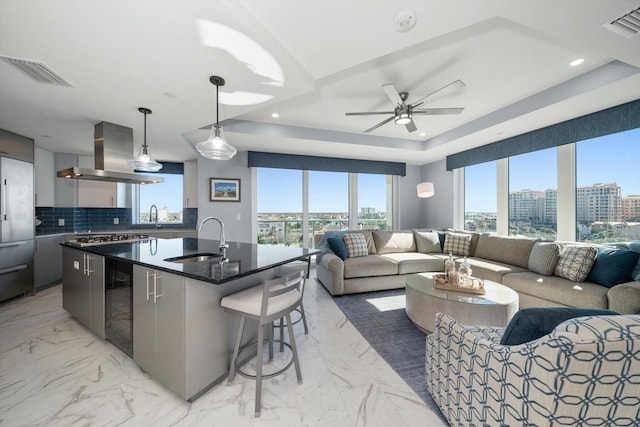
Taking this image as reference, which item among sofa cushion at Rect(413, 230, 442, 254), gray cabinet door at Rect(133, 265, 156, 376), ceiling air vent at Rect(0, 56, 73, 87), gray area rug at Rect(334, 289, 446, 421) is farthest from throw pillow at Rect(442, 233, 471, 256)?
ceiling air vent at Rect(0, 56, 73, 87)

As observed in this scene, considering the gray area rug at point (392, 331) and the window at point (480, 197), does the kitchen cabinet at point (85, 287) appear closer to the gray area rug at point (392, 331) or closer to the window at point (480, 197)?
the gray area rug at point (392, 331)

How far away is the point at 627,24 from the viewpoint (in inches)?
55.9

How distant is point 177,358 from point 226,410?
432mm

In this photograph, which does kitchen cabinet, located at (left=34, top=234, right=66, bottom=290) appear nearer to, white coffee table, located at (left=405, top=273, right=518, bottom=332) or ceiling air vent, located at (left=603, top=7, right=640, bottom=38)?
white coffee table, located at (left=405, top=273, right=518, bottom=332)

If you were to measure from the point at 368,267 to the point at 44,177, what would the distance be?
17.7 feet

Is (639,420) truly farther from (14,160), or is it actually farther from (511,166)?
(14,160)

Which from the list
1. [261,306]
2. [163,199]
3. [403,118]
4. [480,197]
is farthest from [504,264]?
[163,199]

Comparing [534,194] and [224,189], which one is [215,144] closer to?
[224,189]

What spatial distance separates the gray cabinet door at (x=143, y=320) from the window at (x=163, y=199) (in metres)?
3.52

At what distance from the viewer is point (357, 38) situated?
151 cm

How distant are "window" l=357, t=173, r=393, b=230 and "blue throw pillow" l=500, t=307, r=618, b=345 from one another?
443 cm

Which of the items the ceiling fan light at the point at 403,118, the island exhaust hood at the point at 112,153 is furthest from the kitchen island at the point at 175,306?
the ceiling fan light at the point at 403,118

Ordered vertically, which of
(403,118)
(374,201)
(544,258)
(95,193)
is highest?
(403,118)

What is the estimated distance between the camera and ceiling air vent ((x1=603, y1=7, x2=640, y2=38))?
4.47ft
